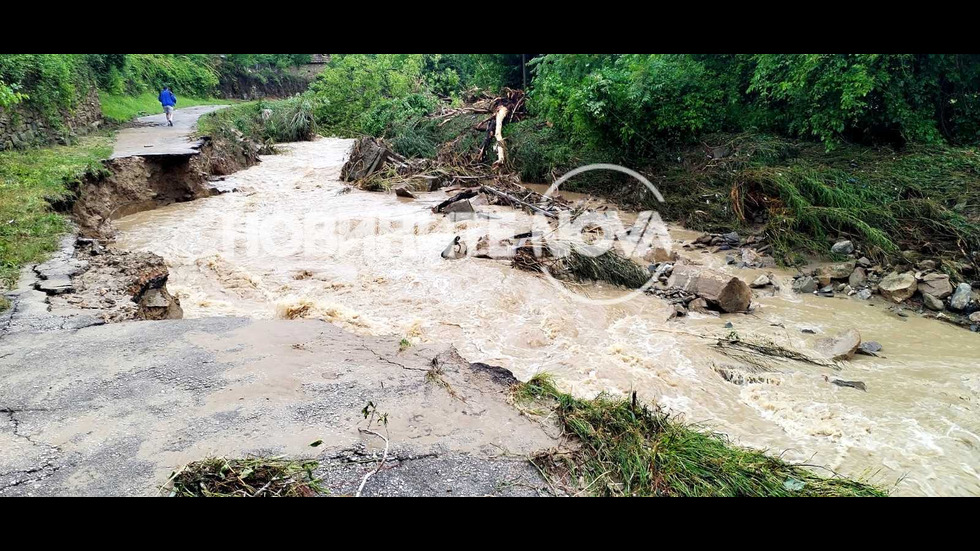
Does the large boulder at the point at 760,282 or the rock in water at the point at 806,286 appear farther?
the large boulder at the point at 760,282

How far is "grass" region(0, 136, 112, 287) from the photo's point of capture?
633 centimetres

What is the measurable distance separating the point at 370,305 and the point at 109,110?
16.7 metres

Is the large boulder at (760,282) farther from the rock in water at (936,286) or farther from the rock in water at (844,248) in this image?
the rock in water at (936,286)

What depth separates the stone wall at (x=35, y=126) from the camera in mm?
10992

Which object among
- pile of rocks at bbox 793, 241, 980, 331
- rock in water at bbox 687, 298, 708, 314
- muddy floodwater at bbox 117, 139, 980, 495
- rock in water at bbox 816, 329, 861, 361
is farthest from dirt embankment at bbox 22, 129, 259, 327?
pile of rocks at bbox 793, 241, 980, 331

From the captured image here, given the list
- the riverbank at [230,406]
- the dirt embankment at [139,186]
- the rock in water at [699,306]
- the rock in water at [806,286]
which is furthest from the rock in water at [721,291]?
the dirt embankment at [139,186]

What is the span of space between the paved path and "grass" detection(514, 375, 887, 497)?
12.9 m

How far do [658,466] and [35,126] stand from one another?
15244 millimetres

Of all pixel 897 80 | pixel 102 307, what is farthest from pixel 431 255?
pixel 897 80

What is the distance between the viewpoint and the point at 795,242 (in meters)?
9.17

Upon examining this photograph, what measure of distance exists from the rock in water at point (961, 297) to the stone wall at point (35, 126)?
1681 centimetres

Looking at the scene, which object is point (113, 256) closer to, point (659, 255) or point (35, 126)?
point (659, 255)

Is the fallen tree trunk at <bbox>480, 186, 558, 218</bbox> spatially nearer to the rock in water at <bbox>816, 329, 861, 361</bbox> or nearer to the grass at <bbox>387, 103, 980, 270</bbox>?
the grass at <bbox>387, 103, 980, 270</bbox>

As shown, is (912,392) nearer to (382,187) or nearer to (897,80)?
(897,80)
